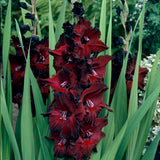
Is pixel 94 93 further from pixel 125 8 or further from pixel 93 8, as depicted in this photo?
pixel 93 8

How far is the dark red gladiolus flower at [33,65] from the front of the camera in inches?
48.4

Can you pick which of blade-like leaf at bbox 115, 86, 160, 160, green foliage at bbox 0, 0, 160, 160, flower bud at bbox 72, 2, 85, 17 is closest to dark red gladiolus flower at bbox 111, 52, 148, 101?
green foliage at bbox 0, 0, 160, 160

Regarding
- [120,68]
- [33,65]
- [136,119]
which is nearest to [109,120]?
[136,119]

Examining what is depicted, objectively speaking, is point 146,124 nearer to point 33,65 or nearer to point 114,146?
point 114,146

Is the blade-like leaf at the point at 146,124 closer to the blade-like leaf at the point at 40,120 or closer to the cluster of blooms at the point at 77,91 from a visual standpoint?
the cluster of blooms at the point at 77,91

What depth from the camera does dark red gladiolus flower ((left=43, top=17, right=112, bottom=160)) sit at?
97cm

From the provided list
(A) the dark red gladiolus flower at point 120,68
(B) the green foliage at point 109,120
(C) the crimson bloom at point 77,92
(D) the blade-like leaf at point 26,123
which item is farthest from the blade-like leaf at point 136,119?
(D) the blade-like leaf at point 26,123

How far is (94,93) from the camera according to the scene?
100 cm

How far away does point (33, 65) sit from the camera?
1252 mm

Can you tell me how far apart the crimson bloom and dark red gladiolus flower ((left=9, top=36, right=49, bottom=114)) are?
19 cm

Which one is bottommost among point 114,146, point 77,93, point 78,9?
point 114,146

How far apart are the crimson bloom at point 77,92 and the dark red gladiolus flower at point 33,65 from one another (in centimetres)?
19

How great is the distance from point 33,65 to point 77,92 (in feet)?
1.20

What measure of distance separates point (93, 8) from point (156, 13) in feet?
2.82
